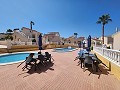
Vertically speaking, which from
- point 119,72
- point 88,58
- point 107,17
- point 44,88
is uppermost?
point 107,17

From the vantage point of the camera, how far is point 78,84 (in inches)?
187

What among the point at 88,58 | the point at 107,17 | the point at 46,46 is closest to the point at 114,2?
the point at 88,58

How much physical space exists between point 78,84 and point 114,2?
1665 cm

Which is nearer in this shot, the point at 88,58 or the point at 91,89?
the point at 91,89

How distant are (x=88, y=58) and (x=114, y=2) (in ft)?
46.3

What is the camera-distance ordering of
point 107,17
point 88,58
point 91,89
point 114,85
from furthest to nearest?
1. point 107,17
2. point 88,58
3. point 114,85
4. point 91,89

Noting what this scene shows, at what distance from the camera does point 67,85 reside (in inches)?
184

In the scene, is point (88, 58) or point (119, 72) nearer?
point (119, 72)

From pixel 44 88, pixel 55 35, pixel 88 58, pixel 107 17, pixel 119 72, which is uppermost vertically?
pixel 107 17

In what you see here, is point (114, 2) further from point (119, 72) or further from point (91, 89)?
point (91, 89)

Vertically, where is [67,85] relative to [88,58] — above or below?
below

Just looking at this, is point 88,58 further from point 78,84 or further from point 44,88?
point 44,88

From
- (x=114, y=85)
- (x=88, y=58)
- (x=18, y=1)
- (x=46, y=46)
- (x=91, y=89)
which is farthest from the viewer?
(x=46, y=46)

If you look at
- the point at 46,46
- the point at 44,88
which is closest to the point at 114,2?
the point at 44,88
